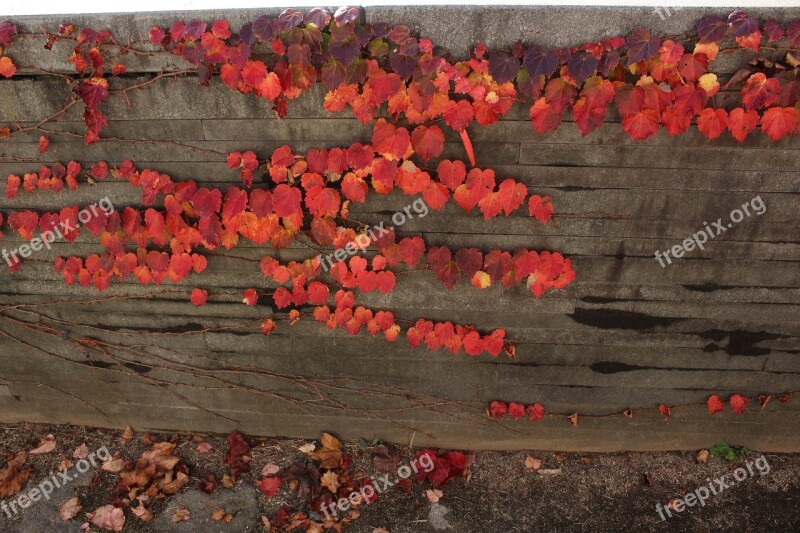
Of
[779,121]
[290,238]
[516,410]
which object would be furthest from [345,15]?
[516,410]

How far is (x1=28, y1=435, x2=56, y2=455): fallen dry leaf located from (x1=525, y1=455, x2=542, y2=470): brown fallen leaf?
358 centimetres

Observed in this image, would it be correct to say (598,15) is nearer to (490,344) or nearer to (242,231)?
(490,344)

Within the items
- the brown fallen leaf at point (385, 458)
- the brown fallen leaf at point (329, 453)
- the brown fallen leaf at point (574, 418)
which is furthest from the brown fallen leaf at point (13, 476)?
the brown fallen leaf at point (574, 418)

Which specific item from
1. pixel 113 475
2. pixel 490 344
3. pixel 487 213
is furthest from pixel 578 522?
pixel 113 475

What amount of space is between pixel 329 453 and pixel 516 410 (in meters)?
1.41

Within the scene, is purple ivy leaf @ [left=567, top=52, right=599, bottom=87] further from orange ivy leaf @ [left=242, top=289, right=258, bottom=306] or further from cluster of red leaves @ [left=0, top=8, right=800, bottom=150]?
orange ivy leaf @ [left=242, top=289, right=258, bottom=306]

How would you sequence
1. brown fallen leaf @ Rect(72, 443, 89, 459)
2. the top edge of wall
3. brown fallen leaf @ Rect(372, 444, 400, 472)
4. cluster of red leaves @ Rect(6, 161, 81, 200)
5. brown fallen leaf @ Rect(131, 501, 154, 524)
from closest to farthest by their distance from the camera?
the top edge of wall, cluster of red leaves @ Rect(6, 161, 81, 200), brown fallen leaf @ Rect(131, 501, 154, 524), brown fallen leaf @ Rect(372, 444, 400, 472), brown fallen leaf @ Rect(72, 443, 89, 459)

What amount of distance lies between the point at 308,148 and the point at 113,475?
9.18 feet

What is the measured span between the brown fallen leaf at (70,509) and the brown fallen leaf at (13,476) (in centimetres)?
44

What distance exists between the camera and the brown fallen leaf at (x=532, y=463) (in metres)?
3.76

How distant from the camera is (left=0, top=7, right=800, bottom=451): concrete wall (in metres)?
2.76

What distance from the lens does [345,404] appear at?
3.80 metres

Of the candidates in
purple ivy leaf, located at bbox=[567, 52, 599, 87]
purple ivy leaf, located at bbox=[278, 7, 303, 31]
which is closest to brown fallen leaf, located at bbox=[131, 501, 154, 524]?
purple ivy leaf, located at bbox=[278, 7, 303, 31]

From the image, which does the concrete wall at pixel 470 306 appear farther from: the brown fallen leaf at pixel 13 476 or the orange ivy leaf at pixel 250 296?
the brown fallen leaf at pixel 13 476
